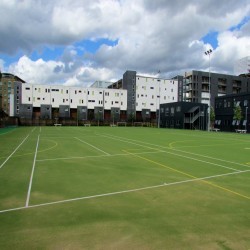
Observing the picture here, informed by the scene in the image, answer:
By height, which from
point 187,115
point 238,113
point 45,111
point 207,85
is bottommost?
point 187,115

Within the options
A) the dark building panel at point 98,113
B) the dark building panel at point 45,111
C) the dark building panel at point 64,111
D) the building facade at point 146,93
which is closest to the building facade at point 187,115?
the building facade at point 146,93

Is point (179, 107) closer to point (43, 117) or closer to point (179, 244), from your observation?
point (43, 117)

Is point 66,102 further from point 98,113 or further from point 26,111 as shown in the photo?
point 26,111

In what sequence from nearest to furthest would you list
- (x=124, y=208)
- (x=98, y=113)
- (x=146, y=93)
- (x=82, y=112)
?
(x=124, y=208) < (x=82, y=112) < (x=98, y=113) < (x=146, y=93)

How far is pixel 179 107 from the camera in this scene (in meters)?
78.1

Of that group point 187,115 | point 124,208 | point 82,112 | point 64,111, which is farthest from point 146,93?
point 124,208

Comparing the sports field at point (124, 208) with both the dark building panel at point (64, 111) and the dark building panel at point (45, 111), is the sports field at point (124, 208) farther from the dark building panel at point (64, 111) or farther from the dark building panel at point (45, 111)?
the dark building panel at point (64, 111)

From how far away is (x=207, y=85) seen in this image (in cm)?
10875

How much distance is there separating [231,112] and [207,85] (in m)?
47.4

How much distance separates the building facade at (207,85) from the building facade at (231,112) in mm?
36650

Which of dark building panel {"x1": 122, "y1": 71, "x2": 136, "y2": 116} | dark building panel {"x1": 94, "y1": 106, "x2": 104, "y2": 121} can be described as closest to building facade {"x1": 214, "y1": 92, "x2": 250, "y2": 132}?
dark building panel {"x1": 122, "y1": 71, "x2": 136, "y2": 116}

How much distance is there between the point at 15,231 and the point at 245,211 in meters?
5.38

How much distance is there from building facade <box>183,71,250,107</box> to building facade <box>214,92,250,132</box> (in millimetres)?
36650

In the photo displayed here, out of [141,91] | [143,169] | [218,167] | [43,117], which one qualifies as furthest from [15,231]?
[141,91]
